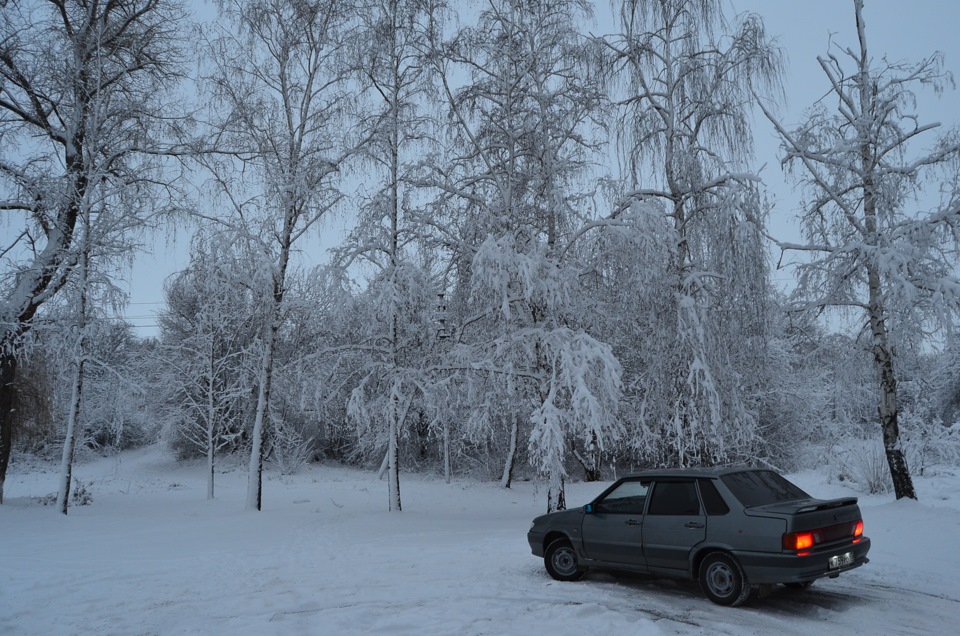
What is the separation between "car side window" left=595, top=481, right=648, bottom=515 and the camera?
7.72 m

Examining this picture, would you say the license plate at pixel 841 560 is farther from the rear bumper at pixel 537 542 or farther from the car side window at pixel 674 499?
the rear bumper at pixel 537 542

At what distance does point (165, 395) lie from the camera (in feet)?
106

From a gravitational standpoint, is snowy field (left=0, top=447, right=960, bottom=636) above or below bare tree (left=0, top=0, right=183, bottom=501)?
below

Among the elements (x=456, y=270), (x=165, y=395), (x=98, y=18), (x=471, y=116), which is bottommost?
(x=165, y=395)

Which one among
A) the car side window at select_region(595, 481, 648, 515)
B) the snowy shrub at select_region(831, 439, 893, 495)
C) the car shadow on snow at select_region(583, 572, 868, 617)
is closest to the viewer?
the car shadow on snow at select_region(583, 572, 868, 617)

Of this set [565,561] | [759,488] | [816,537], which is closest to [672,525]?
[759,488]

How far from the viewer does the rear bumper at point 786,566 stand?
6.14 meters

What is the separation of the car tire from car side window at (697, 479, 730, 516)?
198 centimetres

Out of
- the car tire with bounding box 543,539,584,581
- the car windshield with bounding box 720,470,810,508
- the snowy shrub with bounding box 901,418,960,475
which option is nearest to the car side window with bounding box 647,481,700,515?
the car windshield with bounding box 720,470,810,508

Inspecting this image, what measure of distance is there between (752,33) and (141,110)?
51.7 feet

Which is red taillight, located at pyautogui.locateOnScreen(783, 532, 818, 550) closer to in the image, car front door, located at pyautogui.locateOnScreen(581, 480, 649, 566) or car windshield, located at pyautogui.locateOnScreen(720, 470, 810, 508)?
car windshield, located at pyautogui.locateOnScreen(720, 470, 810, 508)

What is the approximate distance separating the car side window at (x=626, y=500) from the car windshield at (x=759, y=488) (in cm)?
108

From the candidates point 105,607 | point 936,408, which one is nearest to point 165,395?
point 105,607

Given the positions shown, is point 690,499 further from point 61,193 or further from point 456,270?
point 61,193
